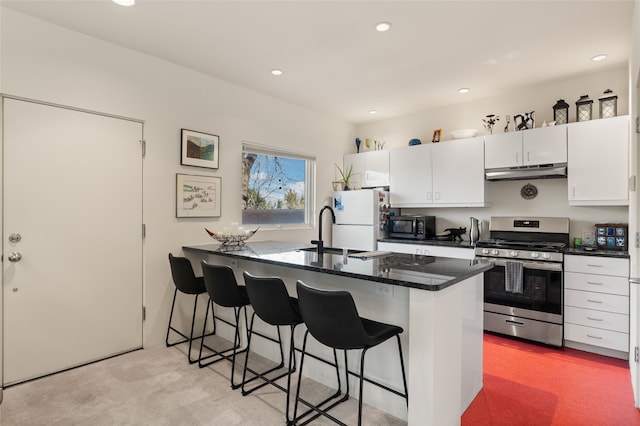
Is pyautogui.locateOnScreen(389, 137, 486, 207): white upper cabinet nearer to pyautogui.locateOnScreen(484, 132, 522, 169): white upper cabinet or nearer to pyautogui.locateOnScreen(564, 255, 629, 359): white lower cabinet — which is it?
pyautogui.locateOnScreen(484, 132, 522, 169): white upper cabinet

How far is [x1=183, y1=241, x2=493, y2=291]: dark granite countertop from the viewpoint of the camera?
1774 millimetres

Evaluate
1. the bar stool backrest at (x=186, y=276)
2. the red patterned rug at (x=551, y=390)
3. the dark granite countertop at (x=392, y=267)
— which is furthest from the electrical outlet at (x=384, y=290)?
the bar stool backrest at (x=186, y=276)

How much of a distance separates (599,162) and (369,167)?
2.70m

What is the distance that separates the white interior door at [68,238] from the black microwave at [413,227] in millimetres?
3132

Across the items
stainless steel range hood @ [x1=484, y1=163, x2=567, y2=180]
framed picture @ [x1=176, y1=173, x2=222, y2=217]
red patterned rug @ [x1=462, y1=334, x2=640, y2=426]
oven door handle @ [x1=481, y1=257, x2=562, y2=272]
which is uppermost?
stainless steel range hood @ [x1=484, y1=163, x2=567, y2=180]

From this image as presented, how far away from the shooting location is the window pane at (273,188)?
4.23 meters

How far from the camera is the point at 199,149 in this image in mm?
3592

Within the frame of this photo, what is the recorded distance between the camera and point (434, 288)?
1.63 m

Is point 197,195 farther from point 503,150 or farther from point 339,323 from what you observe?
point 503,150

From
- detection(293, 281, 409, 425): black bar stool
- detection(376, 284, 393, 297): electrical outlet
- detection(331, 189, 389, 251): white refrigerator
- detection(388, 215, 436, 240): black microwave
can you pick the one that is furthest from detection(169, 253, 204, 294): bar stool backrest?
detection(388, 215, 436, 240): black microwave

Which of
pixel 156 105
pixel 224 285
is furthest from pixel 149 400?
pixel 156 105

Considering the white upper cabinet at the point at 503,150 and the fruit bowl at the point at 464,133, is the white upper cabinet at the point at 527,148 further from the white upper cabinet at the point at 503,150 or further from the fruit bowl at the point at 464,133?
the fruit bowl at the point at 464,133

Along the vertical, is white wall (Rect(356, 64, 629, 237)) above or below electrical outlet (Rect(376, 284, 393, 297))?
above

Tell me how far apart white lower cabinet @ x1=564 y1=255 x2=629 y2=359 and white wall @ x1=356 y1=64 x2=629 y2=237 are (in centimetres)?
68
